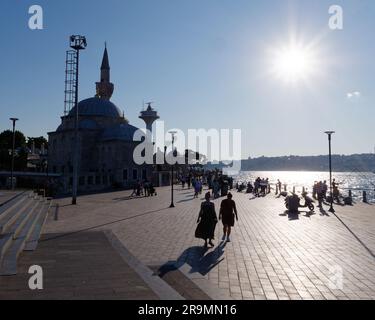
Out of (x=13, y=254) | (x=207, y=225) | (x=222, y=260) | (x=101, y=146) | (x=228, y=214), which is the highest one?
(x=101, y=146)

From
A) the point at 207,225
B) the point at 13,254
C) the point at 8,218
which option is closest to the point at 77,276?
the point at 13,254

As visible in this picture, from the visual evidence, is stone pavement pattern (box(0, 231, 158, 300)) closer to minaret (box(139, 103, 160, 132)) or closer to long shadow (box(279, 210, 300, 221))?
long shadow (box(279, 210, 300, 221))

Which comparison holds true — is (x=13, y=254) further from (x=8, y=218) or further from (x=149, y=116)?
(x=149, y=116)

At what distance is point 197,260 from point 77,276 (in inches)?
120

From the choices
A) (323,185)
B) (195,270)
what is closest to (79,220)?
(195,270)

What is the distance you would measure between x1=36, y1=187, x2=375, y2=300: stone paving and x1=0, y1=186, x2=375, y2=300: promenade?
2cm

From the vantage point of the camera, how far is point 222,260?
8.98 m

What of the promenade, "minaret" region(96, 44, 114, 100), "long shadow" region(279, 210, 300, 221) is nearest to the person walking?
the promenade

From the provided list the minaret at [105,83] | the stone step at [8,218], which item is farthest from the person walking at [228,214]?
the minaret at [105,83]

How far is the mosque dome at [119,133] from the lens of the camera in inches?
2136

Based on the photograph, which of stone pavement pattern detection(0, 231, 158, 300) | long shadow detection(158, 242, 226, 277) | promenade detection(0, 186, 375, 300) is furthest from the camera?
long shadow detection(158, 242, 226, 277)

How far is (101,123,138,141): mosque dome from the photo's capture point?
54.2 meters

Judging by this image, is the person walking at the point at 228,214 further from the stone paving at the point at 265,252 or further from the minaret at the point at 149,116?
the minaret at the point at 149,116
